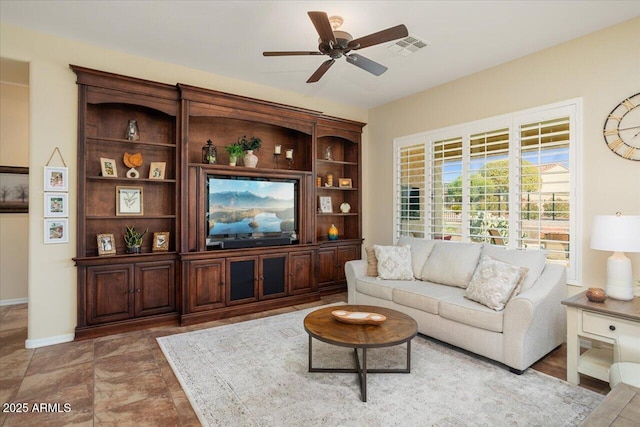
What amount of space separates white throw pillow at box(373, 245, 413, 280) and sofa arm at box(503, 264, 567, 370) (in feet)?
4.48

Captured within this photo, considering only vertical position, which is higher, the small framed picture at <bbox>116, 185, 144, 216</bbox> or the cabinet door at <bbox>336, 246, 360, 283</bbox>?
the small framed picture at <bbox>116, 185, 144, 216</bbox>

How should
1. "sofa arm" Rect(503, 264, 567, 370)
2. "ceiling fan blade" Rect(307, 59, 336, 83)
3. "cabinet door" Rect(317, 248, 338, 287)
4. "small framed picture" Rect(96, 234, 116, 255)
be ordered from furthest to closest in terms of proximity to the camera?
"cabinet door" Rect(317, 248, 338, 287)
"small framed picture" Rect(96, 234, 116, 255)
"ceiling fan blade" Rect(307, 59, 336, 83)
"sofa arm" Rect(503, 264, 567, 370)

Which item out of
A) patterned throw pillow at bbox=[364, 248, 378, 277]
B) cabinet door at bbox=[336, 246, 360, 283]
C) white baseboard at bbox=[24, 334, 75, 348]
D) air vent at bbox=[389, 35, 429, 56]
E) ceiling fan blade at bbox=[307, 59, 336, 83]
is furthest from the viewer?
cabinet door at bbox=[336, 246, 360, 283]

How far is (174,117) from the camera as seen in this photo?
159 inches

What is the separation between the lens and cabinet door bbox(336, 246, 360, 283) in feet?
17.9

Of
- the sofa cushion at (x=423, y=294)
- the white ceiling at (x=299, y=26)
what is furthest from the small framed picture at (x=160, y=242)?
the sofa cushion at (x=423, y=294)

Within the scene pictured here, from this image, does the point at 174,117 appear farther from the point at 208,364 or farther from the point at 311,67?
the point at 208,364

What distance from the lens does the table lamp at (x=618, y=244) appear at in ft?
Result: 8.41

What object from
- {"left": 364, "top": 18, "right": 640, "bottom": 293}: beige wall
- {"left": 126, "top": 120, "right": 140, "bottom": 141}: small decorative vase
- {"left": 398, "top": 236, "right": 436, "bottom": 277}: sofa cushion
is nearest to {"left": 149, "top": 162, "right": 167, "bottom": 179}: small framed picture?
{"left": 126, "top": 120, "right": 140, "bottom": 141}: small decorative vase

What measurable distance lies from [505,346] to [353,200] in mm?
3466

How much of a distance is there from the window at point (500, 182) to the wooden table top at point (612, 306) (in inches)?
30.3

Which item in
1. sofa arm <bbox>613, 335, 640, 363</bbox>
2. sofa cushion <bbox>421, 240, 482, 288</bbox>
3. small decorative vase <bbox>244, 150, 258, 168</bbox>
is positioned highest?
small decorative vase <bbox>244, 150, 258, 168</bbox>

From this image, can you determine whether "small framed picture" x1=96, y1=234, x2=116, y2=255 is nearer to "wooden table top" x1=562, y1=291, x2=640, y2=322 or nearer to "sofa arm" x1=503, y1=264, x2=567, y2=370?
"sofa arm" x1=503, y1=264, x2=567, y2=370

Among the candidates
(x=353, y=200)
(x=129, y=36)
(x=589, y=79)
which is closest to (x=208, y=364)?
(x=129, y=36)
